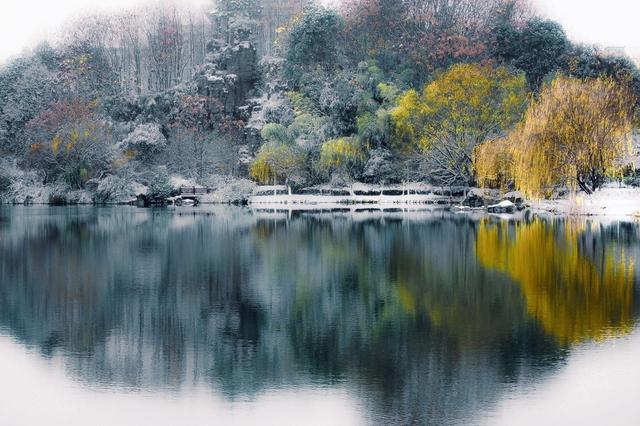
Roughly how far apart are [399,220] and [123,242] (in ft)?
48.5

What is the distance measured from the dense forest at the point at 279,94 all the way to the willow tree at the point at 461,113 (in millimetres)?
93

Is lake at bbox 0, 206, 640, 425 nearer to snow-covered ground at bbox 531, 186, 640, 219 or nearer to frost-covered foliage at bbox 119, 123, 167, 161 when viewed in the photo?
→ snow-covered ground at bbox 531, 186, 640, 219

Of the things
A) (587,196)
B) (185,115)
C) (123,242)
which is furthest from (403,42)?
(123,242)

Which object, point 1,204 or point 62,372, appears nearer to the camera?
point 62,372

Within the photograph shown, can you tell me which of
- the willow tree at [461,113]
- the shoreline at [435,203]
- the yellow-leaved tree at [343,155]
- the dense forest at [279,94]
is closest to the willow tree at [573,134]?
the shoreline at [435,203]

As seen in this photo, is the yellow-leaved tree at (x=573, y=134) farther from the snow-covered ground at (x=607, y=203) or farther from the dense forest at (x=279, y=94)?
the dense forest at (x=279, y=94)

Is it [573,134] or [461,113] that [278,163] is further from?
[573,134]

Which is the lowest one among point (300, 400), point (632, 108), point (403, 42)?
point (300, 400)

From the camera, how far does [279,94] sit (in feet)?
226

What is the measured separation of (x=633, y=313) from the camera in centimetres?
1489

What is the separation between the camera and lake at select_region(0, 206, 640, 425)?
9.82m

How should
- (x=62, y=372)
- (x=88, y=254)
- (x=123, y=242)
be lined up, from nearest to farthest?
(x=62, y=372)
(x=88, y=254)
(x=123, y=242)

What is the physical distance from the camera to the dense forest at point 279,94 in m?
52.9

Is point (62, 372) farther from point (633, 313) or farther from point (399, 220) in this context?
point (399, 220)
